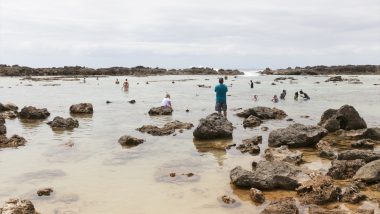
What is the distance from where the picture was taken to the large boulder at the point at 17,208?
8508 mm

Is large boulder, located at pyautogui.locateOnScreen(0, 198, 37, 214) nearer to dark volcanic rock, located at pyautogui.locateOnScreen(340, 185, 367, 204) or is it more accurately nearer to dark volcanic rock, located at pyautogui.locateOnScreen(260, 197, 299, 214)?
dark volcanic rock, located at pyautogui.locateOnScreen(260, 197, 299, 214)

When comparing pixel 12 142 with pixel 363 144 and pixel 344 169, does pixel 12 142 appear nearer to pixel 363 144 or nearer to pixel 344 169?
pixel 344 169

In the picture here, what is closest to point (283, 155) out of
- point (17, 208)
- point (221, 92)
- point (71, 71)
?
point (17, 208)

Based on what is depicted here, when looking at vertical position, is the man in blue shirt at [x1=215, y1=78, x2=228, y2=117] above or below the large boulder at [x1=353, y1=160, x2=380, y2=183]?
above

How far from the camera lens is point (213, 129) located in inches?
719

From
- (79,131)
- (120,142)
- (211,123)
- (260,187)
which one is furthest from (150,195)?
(79,131)

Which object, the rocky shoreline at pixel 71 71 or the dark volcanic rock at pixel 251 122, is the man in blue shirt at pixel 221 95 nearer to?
the dark volcanic rock at pixel 251 122

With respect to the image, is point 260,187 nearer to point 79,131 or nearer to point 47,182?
point 47,182

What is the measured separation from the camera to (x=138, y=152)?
51.3 ft

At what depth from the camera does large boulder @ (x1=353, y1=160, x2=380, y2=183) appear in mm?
11047

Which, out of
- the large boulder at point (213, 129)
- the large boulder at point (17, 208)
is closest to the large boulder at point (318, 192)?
the large boulder at point (17, 208)

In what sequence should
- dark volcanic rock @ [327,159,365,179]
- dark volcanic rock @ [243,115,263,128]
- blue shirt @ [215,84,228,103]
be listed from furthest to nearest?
blue shirt @ [215,84,228,103], dark volcanic rock @ [243,115,263,128], dark volcanic rock @ [327,159,365,179]

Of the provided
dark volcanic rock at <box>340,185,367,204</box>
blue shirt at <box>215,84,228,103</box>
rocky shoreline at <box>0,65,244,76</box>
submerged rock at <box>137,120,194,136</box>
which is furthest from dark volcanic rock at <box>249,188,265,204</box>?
rocky shoreline at <box>0,65,244,76</box>

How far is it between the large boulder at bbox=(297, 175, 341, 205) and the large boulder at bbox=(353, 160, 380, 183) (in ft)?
4.36
